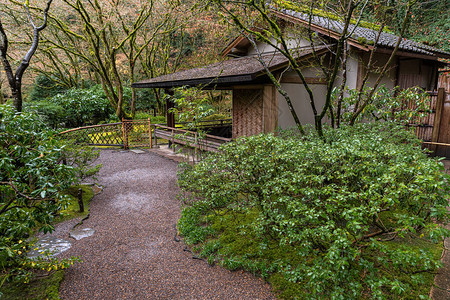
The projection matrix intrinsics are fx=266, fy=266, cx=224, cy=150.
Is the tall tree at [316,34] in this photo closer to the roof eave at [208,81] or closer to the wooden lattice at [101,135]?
the roof eave at [208,81]

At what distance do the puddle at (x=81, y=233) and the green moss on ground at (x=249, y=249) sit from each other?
1.74 meters

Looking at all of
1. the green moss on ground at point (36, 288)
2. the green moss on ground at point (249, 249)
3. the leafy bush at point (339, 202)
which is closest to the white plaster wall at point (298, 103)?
the leafy bush at point (339, 202)

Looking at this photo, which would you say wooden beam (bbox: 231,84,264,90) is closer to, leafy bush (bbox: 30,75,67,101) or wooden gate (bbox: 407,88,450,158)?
wooden gate (bbox: 407,88,450,158)

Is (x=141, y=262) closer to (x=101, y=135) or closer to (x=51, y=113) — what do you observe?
(x=101, y=135)

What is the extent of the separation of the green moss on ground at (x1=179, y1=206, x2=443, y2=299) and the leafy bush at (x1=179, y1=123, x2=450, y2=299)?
0.07 meters

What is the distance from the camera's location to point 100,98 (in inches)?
647

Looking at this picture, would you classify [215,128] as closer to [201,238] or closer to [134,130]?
[134,130]

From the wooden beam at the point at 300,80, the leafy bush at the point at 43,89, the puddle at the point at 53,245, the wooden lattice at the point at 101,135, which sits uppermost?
the leafy bush at the point at 43,89

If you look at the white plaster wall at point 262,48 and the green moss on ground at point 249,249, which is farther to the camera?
the white plaster wall at point 262,48

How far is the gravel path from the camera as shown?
3479 millimetres

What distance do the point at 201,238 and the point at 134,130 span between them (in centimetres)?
997

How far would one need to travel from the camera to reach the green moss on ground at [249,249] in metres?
3.38

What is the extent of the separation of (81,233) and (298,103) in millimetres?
6801

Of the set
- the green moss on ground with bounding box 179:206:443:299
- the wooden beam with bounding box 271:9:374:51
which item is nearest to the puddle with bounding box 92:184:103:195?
the green moss on ground with bounding box 179:206:443:299
